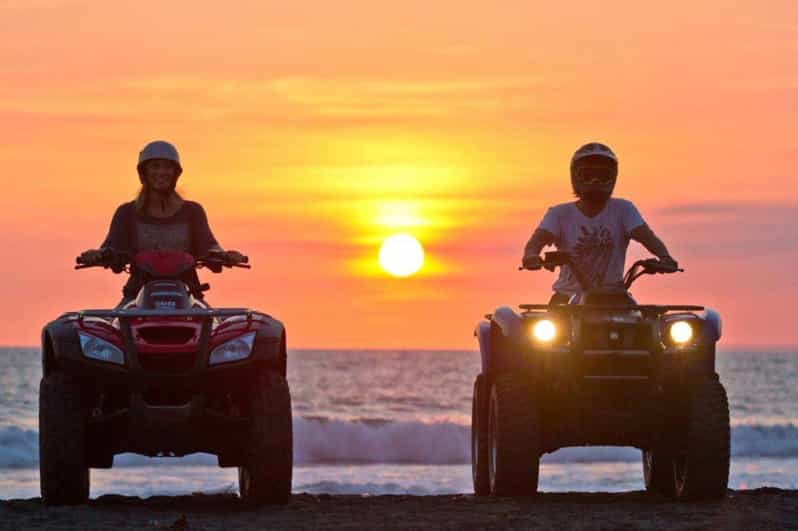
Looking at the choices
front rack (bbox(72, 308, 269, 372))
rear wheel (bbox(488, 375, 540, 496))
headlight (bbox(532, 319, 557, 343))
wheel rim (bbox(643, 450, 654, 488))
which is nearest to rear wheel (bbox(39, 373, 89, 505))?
front rack (bbox(72, 308, 269, 372))

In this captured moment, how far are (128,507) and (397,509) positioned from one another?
1953 millimetres

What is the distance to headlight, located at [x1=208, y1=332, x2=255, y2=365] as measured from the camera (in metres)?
12.3

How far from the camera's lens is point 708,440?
13.2 metres

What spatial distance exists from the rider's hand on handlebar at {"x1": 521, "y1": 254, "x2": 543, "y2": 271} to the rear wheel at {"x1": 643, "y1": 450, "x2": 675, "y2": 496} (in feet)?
6.23

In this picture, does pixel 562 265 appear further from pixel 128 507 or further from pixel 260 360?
pixel 128 507

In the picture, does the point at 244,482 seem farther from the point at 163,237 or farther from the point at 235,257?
the point at 163,237

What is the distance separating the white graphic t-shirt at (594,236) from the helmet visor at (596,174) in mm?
245

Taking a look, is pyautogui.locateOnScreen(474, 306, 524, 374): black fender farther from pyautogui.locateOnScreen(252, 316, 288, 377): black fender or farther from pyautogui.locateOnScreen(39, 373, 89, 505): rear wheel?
pyautogui.locateOnScreen(39, 373, 89, 505): rear wheel

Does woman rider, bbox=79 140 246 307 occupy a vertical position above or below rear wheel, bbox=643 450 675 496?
above

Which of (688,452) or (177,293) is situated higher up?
(177,293)

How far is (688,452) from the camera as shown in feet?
43.6

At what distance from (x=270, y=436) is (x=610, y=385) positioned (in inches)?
100

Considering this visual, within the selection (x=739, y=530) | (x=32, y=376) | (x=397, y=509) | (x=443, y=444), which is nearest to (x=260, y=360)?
(x=397, y=509)

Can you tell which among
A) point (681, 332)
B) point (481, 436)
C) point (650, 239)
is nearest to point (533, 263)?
point (650, 239)
